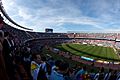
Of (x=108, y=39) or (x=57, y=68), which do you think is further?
(x=108, y=39)

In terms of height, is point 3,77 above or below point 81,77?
above

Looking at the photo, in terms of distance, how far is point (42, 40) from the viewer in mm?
80188

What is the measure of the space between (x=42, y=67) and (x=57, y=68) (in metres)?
1.08

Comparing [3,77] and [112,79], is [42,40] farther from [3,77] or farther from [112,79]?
[3,77]

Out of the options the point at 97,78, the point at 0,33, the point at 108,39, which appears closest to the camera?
the point at 0,33

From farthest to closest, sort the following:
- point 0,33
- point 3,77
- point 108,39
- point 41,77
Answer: point 108,39, point 41,77, point 0,33, point 3,77

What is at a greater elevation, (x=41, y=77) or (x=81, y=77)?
(x=41, y=77)

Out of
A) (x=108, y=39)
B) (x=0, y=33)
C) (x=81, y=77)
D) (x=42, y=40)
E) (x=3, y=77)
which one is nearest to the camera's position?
(x=3, y=77)

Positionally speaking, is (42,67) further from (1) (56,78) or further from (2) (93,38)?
(2) (93,38)

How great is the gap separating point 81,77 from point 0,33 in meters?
6.18

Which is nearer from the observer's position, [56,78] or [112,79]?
[56,78]

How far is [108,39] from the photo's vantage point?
9250 cm

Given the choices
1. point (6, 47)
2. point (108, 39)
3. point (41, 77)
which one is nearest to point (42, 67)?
Result: point (41, 77)

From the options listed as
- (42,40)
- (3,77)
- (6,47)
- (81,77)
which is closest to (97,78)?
(81,77)
